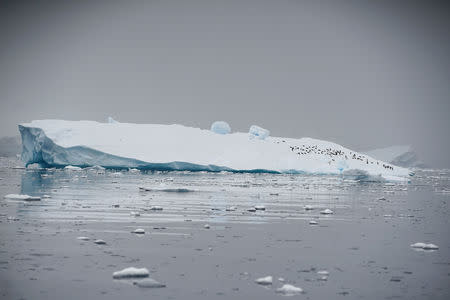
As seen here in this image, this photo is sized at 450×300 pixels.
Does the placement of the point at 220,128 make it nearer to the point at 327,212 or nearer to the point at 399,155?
the point at 327,212

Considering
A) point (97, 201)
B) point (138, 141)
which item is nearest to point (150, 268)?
point (97, 201)

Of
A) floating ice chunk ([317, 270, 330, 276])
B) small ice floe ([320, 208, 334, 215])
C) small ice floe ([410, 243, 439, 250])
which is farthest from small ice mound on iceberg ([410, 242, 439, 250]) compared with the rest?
small ice floe ([320, 208, 334, 215])

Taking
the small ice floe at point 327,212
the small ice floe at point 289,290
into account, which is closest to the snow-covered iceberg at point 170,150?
the small ice floe at point 327,212

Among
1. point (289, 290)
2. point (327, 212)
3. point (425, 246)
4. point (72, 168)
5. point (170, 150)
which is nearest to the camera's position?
point (289, 290)

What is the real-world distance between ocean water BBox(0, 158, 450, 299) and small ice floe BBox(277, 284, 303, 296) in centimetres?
10

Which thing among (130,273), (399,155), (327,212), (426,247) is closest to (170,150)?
(327,212)

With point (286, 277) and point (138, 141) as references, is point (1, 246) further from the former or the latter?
point (138, 141)

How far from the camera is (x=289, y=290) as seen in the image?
21.9 ft

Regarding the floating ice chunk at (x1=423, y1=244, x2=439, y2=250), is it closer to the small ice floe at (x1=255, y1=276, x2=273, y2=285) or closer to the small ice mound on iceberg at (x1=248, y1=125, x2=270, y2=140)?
the small ice floe at (x1=255, y1=276, x2=273, y2=285)

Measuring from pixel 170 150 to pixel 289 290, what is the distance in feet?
122

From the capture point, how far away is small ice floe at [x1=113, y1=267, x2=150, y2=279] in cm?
716

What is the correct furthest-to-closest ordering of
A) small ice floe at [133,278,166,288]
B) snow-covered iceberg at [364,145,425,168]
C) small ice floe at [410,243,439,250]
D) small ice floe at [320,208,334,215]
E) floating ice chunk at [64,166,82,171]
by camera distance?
snow-covered iceberg at [364,145,425,168] → floating ice chunk at [64,166,82,171] → small ice floe at [320,208,334,215] → small ice floe at [410,243,439,250] → small ice floe at [133,278,166,288]

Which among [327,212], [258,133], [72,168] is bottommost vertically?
[327,212]

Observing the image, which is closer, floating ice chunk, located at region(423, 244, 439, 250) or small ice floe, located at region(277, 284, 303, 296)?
small ice floe, located at region(277, 284, 303, 296)
